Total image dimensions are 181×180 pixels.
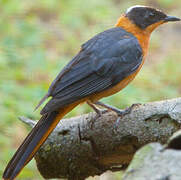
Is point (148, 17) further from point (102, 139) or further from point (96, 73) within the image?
point (102, 139)

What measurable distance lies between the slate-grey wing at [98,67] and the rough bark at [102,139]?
0.27 meters

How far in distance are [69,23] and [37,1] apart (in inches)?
42.4

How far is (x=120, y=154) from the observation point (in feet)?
11.6

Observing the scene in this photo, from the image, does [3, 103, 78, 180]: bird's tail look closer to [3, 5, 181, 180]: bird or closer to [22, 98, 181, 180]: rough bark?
[3, 5, 181, 180]: bird

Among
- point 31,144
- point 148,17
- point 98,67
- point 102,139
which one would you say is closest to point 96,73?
point 98,67

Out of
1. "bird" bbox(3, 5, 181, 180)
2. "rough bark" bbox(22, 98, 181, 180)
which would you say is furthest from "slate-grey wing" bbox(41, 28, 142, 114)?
"rough bark" bbox(22, 98, 181, 180)

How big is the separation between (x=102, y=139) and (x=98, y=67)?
0.81 m

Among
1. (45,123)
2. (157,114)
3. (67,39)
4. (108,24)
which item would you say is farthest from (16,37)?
(157,114)

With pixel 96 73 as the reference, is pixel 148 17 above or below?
above

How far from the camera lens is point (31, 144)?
3.41 metres

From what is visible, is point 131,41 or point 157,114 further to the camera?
point 131,41

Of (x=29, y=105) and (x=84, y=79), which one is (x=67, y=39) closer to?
(x=29, y=105)

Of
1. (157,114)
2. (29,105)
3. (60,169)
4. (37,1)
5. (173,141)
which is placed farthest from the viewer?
(37,1)

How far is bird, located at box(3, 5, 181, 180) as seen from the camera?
347 centimetres
